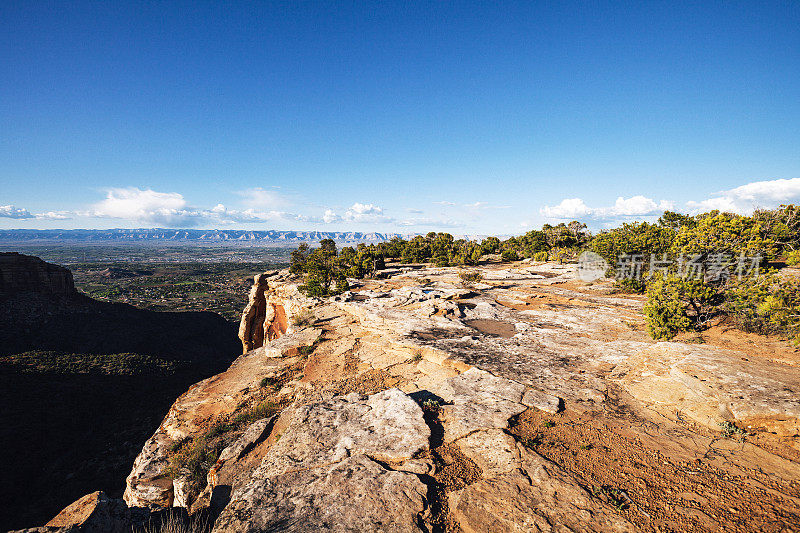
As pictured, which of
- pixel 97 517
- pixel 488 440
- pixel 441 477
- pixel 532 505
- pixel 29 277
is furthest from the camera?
pixel 29 277

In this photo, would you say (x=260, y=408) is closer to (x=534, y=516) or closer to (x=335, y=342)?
(x=335, y=342)

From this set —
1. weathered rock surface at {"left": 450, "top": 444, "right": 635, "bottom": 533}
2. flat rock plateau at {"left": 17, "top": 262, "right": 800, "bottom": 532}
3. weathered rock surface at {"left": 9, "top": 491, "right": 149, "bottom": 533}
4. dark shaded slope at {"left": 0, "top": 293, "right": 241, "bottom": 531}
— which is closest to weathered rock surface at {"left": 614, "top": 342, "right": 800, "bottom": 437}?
flat rock plateau at {"left": 17, "top": 262, "right": 800, "bottom": 532}

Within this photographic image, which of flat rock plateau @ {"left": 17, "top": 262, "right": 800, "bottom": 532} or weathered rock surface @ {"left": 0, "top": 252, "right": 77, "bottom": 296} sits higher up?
flat rock plateau @ {"left": 17, "top": 262, "right": 800, "bottom": 532}

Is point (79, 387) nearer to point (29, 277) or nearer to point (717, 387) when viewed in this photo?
point (29, 277)

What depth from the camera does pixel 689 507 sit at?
509 centimetres

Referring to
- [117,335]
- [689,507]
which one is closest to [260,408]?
[689,507]

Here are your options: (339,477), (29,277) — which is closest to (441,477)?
(339,477)

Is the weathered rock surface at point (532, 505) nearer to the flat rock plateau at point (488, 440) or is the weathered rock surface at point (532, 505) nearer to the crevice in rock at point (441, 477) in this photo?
the flat rock plateau at point (488, 440)

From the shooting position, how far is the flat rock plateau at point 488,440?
16.4 feet

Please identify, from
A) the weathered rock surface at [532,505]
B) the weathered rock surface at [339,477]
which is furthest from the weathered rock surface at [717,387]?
the weathered rock surface at [339,477]

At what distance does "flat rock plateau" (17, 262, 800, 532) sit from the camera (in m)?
5.01

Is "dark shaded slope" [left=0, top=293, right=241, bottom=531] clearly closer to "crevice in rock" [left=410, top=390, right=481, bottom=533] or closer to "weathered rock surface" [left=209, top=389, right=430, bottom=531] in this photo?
"weathered rock surface" [left=209, top=389, right=430, bottom=531]

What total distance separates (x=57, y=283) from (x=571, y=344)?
286 feet

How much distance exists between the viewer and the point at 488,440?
7.02 meters
